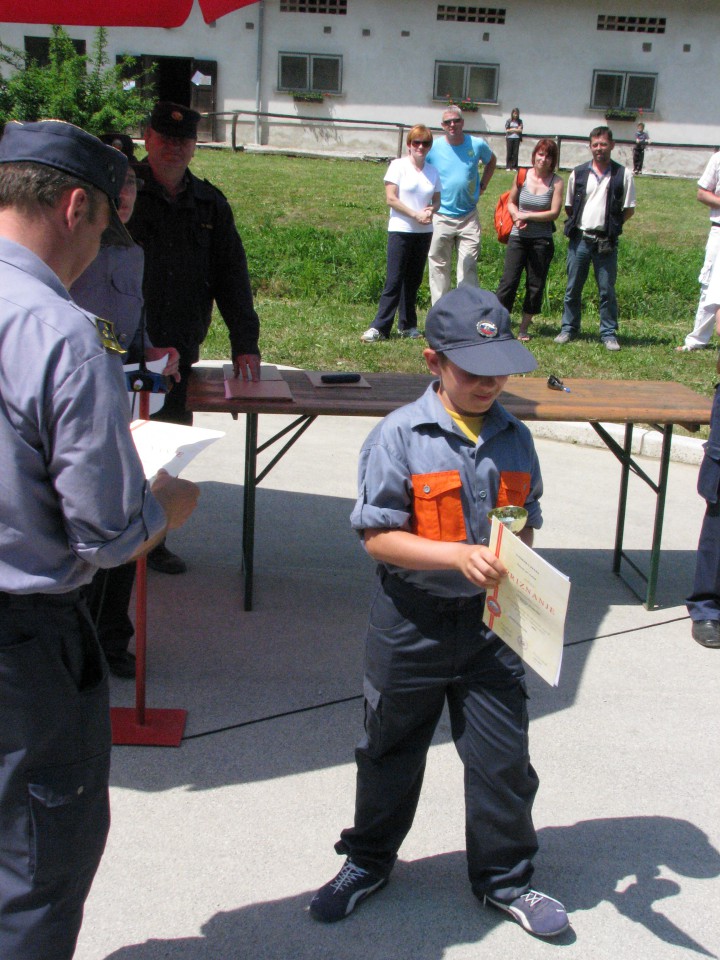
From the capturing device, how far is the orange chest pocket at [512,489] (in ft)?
8.68

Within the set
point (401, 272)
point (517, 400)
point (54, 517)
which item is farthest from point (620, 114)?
point (54, 517)

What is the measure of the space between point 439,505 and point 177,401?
7.96ft

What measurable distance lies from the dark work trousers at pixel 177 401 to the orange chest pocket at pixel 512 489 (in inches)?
93.6

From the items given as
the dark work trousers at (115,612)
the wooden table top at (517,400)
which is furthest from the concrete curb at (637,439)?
the dark work trousers at (115,612)

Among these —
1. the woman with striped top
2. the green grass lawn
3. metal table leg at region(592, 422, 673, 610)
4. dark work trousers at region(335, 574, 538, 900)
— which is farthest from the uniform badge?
the woman with striped top

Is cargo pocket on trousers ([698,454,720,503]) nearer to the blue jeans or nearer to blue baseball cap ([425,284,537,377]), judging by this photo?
blue baseball cap ([425,284,537,377])

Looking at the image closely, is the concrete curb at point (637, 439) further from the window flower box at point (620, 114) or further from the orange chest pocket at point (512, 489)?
the window flower box at point (620, 114)

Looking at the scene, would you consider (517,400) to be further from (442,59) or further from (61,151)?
(442,59)

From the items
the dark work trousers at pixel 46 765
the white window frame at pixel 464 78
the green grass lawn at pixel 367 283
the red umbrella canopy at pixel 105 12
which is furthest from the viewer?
the white window frame at pixel 464 78

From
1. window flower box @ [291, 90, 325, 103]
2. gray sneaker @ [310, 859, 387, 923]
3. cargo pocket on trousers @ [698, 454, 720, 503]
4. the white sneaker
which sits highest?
window flower box @ [291, 90, 325, 103]

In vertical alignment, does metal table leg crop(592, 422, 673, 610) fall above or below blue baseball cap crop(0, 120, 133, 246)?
below

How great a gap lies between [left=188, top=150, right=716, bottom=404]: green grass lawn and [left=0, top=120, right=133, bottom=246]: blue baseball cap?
6913 mm

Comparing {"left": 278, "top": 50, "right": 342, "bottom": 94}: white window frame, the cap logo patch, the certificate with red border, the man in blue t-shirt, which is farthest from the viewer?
{"left": 278, "top": 50, "right": 342, "bottom": 94}: white window frame

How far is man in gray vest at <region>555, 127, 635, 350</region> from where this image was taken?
33.1ft
